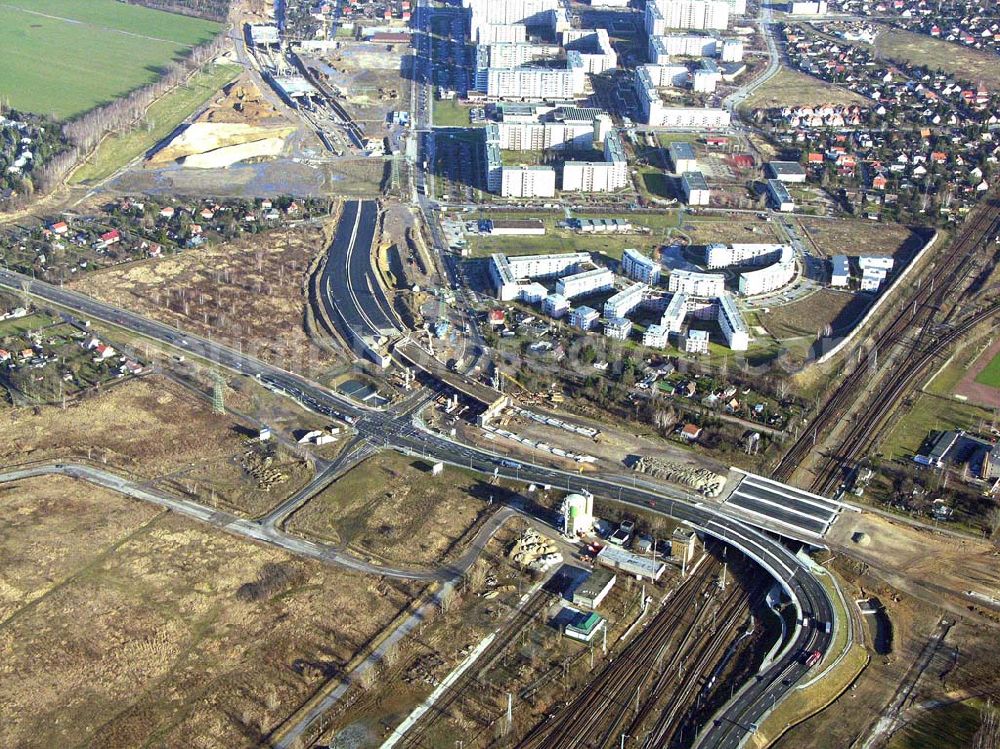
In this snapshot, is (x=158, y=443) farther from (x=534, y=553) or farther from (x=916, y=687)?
(x=916, y=687)

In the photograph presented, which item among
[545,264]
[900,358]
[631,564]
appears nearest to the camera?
[631,564]

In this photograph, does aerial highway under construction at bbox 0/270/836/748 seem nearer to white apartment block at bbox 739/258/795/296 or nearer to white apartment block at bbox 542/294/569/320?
white apartment block at bbox 542/294/569/320

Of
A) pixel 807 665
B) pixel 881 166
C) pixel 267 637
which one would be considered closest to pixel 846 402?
pixel 807 665

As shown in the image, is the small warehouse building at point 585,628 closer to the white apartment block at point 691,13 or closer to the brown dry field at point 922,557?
the brown dry field at point 922,557

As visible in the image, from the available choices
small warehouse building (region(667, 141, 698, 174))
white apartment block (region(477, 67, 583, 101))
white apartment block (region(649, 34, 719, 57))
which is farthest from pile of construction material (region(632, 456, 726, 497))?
white apartment block (region(649, 34, 719, 57))

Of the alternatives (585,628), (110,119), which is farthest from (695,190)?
(110,119)
